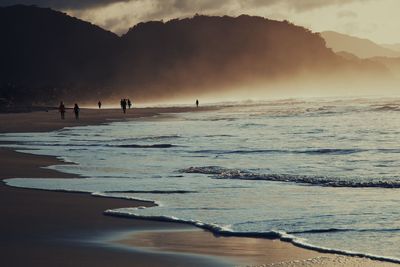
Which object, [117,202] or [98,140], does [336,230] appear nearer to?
[117,202]

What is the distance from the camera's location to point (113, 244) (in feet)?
32.4

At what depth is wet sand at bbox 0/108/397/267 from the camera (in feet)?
29.1

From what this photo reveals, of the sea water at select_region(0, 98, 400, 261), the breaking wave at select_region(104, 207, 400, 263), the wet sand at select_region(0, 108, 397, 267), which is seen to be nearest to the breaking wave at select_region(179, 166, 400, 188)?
the sea water at select_region(0, 98, 400, 261)

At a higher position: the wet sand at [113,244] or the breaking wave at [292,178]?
the wet sand at [113,244]

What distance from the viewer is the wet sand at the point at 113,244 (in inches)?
349

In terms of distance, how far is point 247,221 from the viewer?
1156cm

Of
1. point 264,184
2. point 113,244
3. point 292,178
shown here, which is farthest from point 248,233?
point 292,178

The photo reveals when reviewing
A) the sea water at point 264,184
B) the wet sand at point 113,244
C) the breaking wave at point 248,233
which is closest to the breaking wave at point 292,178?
the sea water at point 264,184

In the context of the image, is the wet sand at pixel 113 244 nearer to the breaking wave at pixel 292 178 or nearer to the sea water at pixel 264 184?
the sea water at pixel 264 184

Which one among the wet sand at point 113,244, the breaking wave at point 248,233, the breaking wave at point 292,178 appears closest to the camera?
the wet sand at point 113,244

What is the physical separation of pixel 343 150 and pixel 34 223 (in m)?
15.8

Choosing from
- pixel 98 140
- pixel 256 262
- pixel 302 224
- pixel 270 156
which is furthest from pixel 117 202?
pixel 98 140

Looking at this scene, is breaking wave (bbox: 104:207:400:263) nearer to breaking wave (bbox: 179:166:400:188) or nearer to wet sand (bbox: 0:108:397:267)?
wet sand (bbox: 0:108:397:267)

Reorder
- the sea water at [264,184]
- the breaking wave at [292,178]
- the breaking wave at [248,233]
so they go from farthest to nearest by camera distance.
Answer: the breaking wave at [292,178] < the sea water at [264,184] < the breaking wave at [248,233]
